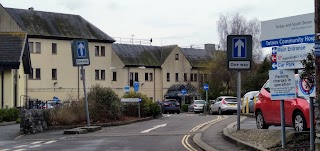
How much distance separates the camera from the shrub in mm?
25125

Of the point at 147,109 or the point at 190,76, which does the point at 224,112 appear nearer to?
the point at 147,109

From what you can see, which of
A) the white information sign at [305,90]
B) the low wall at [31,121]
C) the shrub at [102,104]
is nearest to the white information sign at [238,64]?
the white information sign at [305,90]

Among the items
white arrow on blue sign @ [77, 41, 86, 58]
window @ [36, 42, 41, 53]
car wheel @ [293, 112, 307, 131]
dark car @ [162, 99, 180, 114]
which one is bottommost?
dark car @ [162, 99, 180, 114]

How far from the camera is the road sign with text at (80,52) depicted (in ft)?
67.2

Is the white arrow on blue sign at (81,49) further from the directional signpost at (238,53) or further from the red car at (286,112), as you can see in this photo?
the red car at (286,112)

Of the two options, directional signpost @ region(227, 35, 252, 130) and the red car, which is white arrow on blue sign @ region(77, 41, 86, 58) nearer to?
directional signpost @ region(227, 35, 252, 130)

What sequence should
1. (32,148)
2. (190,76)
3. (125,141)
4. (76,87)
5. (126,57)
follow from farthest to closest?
(190,76), (126,57), (76,87), (125,141), (32,148)

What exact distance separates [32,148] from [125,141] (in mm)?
2887

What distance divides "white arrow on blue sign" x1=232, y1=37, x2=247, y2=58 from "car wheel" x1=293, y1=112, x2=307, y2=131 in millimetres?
2655

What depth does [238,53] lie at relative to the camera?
16.0m

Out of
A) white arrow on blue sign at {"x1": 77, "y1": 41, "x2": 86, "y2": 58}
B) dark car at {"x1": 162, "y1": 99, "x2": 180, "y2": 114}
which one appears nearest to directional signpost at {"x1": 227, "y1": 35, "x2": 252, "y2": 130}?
white arrow on blue sign at {"x1": 77, "y1": 41, "x2": 86, "y2": 58}

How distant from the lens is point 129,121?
26.3 metres

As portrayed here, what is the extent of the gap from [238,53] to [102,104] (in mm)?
11009

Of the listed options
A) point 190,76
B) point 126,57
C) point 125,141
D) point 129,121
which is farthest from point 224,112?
point 190,76
